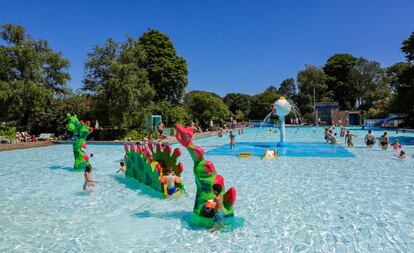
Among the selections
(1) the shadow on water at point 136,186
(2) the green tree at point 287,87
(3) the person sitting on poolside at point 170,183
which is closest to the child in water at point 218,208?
(3) the person sitting on poolside at point 170,183

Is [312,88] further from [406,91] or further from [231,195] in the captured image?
[231,195]

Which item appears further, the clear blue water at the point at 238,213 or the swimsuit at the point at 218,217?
the swimsuit at the point at 218,217

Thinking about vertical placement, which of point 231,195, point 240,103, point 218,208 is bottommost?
point 218,208

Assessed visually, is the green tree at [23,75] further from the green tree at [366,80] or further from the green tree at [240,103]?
the green tree at [366,80]

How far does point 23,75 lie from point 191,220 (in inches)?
1336

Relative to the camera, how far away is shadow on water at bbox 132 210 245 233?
742 centimetres

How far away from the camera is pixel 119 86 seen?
29.7 meters

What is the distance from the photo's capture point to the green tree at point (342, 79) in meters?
75.2

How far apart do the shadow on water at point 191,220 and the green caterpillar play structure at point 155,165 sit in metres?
1.43

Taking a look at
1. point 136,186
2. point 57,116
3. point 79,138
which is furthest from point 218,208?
point 57,116

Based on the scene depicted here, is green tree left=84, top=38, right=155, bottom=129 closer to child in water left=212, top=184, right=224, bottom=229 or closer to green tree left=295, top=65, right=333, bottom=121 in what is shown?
Result: child in water left=212, top=184, right=224, bottom=229

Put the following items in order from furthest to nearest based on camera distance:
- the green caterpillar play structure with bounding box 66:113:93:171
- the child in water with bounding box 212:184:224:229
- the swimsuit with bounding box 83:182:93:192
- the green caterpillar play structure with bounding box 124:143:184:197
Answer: the green caterpillar play structure with bounding box 66:113:93:171
the swimsuit with bounding box 83:182:93:192
the green caterpillar play structure with bounding box 124:143:184:197
the child in water with bounding box 212:184:224:229

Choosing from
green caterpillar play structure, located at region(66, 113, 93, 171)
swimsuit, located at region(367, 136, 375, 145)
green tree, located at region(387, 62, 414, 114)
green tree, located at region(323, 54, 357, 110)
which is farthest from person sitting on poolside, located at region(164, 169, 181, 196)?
green tree, located at region(323, 54, 357, 110)

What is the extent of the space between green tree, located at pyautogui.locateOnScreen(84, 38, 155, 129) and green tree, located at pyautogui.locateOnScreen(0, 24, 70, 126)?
19.8ft
